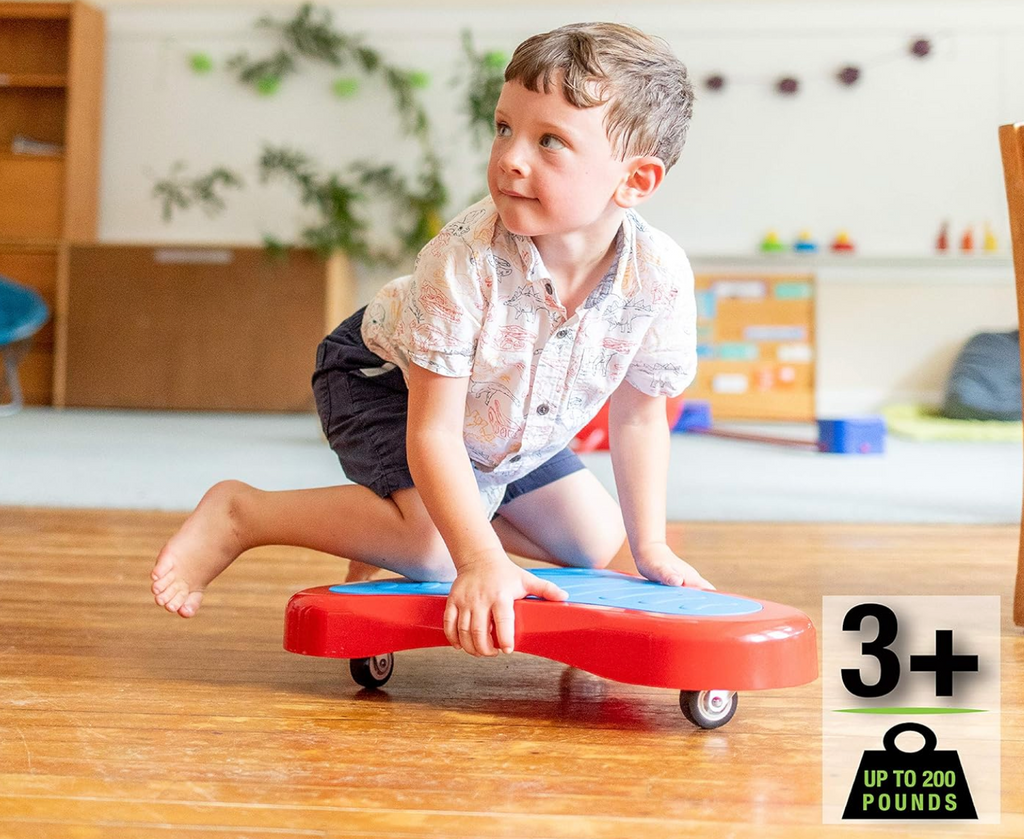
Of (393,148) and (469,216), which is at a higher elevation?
(393,148)

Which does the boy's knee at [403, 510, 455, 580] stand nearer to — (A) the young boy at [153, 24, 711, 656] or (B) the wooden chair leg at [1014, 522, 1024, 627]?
(A) the young boy at [153, 24, 711, 656]

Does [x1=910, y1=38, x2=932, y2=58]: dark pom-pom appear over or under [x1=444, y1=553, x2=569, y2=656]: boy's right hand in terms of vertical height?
over

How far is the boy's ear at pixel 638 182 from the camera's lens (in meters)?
0.88

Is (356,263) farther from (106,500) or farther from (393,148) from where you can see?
(106,500)

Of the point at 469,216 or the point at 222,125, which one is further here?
the point at 222,125

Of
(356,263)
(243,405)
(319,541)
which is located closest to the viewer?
(319,541)

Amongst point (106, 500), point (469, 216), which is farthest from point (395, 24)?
point (469, 216)

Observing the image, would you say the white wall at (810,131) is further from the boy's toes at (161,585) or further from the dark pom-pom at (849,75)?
the boy's toes at (161,585)

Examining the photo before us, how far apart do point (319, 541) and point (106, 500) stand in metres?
1.09

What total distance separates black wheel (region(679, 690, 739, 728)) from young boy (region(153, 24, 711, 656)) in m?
0.12

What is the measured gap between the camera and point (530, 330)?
3.05 ft

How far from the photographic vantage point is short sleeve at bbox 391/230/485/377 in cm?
90

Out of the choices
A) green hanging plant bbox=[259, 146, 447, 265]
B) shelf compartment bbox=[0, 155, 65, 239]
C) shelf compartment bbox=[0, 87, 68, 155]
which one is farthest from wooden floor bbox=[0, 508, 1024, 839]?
shelf compartment bbox=[0, 87, 68, 155]

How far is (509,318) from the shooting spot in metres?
0.92
